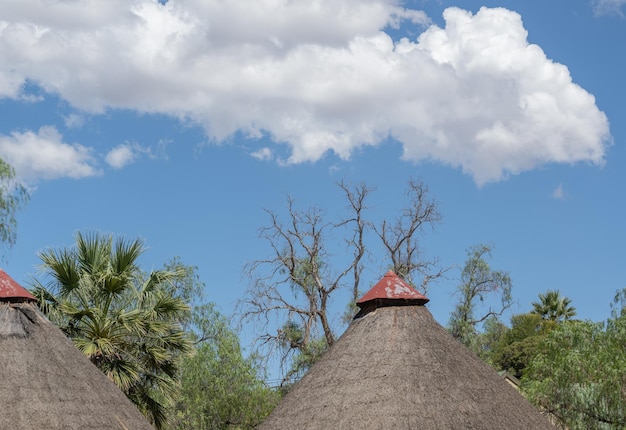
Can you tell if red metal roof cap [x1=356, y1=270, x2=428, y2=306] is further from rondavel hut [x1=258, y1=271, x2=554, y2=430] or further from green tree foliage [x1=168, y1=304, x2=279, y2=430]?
green tree foliage [x1=168, y1=304, x2=279, y2=430]

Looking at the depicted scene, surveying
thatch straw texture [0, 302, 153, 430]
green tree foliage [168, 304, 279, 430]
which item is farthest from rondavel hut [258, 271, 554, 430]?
green tree foliage [168, 304, 279, 430]

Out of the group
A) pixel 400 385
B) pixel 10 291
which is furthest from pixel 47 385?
pixel 400 385

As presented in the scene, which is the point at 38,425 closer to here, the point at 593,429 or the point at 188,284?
the point at 593,429

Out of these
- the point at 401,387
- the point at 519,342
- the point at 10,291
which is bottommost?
the point at 401,387

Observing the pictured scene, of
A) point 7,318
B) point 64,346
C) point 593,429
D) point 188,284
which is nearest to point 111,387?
point 64,346

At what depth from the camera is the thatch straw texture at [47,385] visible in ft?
45.2

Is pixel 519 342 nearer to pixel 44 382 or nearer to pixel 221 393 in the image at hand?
pixel 221 393

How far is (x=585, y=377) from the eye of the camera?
835 inches

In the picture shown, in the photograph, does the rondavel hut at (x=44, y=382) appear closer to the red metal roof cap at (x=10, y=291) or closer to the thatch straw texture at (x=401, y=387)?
the red metal roof cap at (x=10, y=291)

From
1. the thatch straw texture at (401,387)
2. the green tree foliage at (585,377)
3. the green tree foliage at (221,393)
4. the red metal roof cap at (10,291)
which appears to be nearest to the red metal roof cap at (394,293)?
the thatch straw texture at (401,387)

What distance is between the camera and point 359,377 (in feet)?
47.4

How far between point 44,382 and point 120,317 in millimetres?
5217

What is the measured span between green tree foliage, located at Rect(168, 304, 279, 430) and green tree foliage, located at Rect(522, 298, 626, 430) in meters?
9.73

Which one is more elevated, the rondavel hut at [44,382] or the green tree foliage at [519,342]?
the green tree foliage at [519,342]
